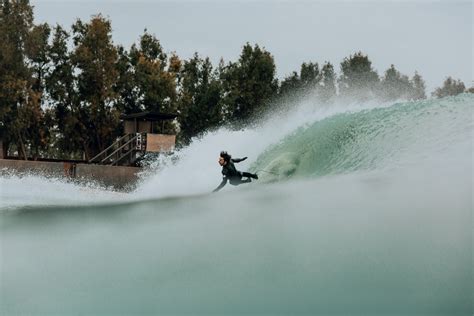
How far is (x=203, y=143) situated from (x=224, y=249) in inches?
595

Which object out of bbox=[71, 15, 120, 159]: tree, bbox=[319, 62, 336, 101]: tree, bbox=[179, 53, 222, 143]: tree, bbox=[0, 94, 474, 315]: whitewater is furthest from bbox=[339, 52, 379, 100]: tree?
bbox=[0, 94, 474, 315]: whitewater

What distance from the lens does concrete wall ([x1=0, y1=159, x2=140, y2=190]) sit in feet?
97.5

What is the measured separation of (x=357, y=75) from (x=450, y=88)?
12009 millimetres

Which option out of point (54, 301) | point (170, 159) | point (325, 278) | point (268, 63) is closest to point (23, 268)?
point (54, 301)

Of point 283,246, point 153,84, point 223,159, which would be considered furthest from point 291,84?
point 283,246

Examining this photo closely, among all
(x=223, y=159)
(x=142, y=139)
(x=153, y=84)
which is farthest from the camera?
(x=153, y=84)

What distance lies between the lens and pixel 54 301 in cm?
726

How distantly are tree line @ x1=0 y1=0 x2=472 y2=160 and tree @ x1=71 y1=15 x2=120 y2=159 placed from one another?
0.20 feet

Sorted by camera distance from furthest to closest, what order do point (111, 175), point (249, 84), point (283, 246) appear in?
point (249, 84)
point (111, 175)
point (283, 246)

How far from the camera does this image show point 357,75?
49.3m

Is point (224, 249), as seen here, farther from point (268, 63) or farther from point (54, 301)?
point (268, 63)

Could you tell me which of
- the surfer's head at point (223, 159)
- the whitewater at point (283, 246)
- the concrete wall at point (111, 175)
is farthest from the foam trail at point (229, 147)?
the concrete wall at point (111, 175)

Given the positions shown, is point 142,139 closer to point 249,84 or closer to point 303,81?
point 249,84

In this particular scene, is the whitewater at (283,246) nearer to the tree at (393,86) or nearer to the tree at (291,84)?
the tree at (291,84)
